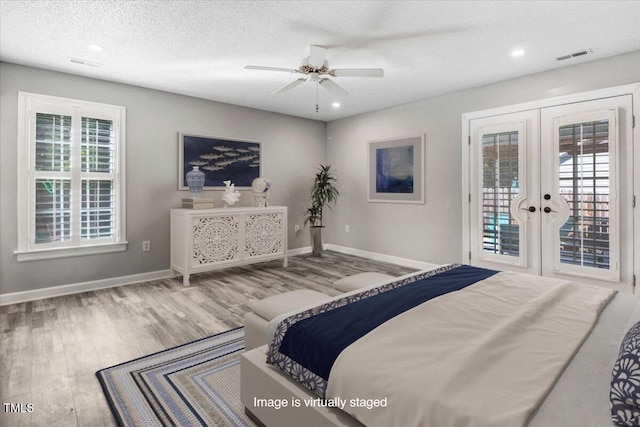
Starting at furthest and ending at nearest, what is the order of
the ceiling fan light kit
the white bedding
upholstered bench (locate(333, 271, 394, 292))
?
the ceiling fan light kit < upholstered bench (locate(333, 271, 394, 292)) < the white bedding

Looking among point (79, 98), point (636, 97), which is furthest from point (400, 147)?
point (79, 98)

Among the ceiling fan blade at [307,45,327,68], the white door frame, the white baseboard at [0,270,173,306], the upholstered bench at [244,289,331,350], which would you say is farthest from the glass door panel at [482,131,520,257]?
the white baseboard at [0,270,173,306]

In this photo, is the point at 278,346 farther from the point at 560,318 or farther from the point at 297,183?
the point at 297,183

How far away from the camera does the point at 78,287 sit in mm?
3709

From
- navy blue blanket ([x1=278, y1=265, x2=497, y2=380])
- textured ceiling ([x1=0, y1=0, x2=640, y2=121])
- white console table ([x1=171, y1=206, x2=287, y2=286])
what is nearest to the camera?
navy blue blanket ([x1=278, y1=265, x2=497, y2=380])

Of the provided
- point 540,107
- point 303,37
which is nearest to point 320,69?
point 303,37

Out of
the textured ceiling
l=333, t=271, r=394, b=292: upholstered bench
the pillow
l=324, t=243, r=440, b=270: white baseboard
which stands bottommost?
l=324, t=243, r=440, b=270: white baseboard

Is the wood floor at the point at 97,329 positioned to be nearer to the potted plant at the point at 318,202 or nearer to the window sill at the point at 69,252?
the window sill at the point at 69,252

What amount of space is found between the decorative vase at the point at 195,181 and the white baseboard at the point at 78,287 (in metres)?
1.10

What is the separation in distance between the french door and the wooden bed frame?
6.13 ft

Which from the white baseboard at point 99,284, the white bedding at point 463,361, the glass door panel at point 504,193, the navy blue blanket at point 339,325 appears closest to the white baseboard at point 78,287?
the white baseboard at point 99,284

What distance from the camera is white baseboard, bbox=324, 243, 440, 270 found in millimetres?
4746

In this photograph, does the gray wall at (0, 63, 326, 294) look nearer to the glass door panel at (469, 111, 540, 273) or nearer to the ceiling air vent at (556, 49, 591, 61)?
the glass door panel at (469, 111, 540, 273)

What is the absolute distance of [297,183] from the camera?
5758mm
